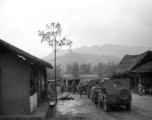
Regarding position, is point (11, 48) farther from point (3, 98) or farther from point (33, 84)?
point (33, 84)

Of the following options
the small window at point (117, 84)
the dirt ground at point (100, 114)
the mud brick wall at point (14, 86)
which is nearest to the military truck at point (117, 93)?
the small window at point (117, 84)

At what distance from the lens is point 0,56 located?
1078cm

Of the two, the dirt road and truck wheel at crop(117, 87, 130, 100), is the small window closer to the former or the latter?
truck wheel at crop(117, 87, 130, 100)

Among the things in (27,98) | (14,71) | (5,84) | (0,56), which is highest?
(0,56)

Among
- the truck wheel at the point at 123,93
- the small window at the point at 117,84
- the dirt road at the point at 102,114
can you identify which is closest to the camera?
the dirt road at the point at 102,114

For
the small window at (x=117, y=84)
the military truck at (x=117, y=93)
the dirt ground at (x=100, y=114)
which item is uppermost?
the small window at (x=117, y=84)

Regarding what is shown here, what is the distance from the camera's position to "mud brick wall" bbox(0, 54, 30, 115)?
35.3 ft

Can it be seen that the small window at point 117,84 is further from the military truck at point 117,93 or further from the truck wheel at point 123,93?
the truck wheel at point 123,93

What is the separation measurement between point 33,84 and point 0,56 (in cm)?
321

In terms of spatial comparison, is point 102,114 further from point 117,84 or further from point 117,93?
point 117,84

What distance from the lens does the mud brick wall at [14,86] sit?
10773mm

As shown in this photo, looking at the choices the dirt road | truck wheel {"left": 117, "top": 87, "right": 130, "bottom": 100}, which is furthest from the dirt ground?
truck wheel {"left": 117, "top": 87, "right": 130, "bottom": 100}

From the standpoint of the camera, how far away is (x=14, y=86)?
35.5ft

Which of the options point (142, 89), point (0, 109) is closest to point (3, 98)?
point (0, 109)
